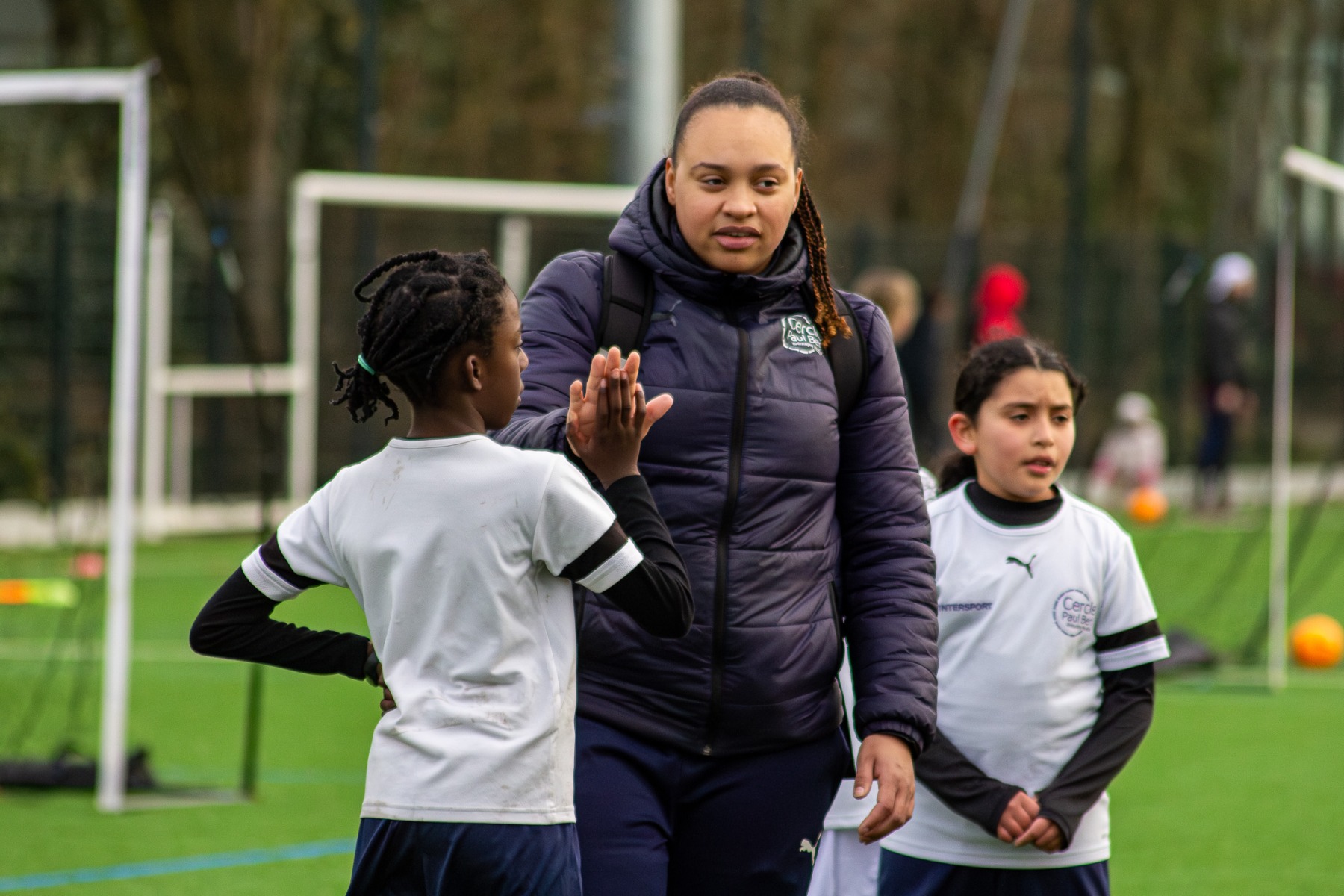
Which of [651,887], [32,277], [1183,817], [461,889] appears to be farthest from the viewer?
[32,277]

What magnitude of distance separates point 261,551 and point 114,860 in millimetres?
3865

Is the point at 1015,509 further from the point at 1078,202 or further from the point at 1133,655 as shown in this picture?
the point at 1078,202

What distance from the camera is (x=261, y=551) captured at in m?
2.94

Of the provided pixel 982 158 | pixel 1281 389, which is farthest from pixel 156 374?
pixel 982 158

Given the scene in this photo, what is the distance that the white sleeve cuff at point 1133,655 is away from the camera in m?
3.90

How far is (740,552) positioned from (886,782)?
0.43 metres

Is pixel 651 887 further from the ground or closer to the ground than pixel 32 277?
closer to the ground

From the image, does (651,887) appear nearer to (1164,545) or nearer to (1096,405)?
(1164,545)

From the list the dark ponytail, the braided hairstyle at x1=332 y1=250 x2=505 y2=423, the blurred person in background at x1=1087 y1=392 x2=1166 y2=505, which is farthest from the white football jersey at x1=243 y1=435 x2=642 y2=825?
the blurred person in background at x1=1087 y1=392 x2=1166 y2=505

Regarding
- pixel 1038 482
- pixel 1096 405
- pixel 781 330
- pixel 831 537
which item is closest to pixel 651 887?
pixel 831 537

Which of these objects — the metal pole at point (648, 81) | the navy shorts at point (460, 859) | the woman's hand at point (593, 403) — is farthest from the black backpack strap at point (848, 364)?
the metal pole at point (648, 81)

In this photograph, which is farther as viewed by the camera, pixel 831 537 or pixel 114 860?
pixel 114 860

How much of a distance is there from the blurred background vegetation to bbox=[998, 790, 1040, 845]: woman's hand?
4.10m

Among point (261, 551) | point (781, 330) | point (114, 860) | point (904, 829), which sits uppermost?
point (781, 330)
